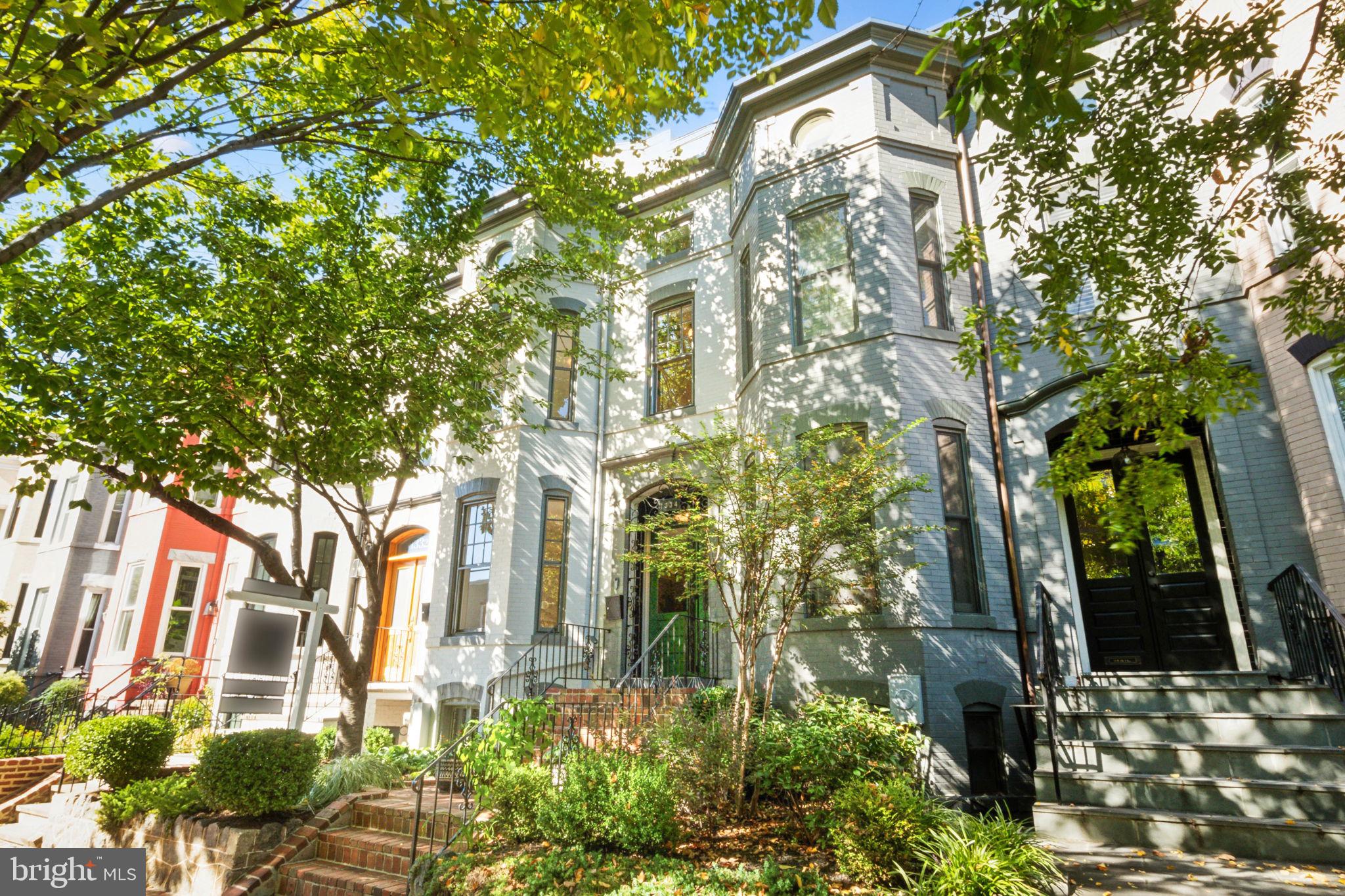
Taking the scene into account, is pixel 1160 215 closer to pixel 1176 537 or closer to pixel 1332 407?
pixel 1332 407

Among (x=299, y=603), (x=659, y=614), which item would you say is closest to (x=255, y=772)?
(x=299, y=603)

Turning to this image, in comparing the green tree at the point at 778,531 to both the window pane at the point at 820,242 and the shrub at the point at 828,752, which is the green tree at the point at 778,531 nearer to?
the shrub at the point at 828,752

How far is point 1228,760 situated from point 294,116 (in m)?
10.8

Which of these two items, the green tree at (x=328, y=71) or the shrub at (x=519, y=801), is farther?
the shrub at (x=519, y=801)

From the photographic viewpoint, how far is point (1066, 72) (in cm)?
343

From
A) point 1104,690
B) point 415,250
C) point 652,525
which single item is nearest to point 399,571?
point 415,250

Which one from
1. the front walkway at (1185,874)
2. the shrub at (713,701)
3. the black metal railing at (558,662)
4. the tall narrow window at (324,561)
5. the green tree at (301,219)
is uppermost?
the green tree at (301,219)

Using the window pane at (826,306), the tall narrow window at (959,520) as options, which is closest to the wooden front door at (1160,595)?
the tall narrow window at (959,520)

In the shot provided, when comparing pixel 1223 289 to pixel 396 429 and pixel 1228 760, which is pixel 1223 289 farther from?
pixel 396 429

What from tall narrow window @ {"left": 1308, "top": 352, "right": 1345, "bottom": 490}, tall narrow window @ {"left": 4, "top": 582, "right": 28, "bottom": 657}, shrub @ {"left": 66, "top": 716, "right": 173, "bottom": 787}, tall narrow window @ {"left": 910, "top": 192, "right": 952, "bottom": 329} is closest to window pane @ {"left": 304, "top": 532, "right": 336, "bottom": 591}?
shrub @ {"left": 66, "top": 716, "right": 173, "bottom": 787}

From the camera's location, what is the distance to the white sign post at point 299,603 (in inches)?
330

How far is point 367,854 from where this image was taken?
24.1 feet

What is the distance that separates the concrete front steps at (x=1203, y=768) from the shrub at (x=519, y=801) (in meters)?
4.44

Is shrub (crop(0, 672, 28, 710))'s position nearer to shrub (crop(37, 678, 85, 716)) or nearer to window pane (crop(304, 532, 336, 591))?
shrub (crop(37, 678, 85, 716))
